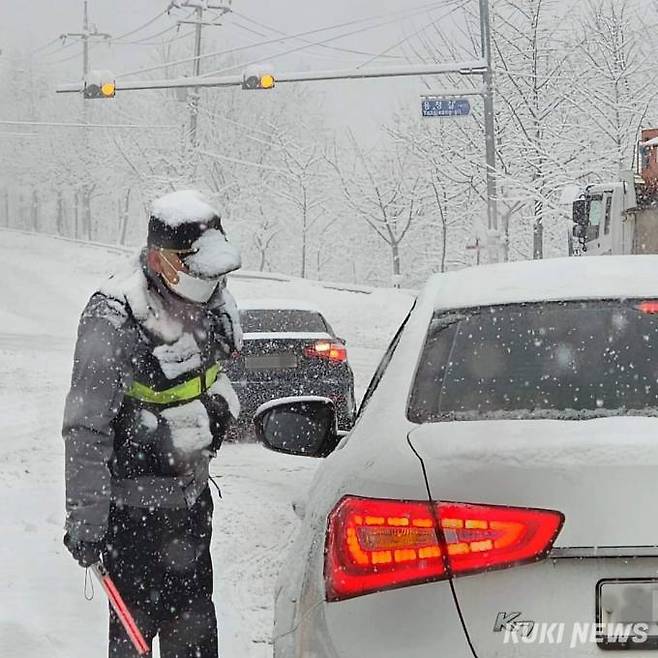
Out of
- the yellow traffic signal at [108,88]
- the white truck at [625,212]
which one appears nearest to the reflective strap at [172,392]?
the white truck at [625,212]

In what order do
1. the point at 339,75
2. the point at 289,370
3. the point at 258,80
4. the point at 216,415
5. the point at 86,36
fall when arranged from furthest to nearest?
the point at 86,36 < the point at 258,80 < the point at 339,75 < the point at 289,370 < the point at 216,415

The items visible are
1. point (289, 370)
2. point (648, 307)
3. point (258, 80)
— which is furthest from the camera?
point (258, 80)

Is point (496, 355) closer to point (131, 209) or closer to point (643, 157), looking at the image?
point (643, 157)

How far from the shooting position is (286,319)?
A: 11000 millimetres

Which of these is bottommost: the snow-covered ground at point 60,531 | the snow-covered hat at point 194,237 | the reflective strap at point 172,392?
the snow-covered ground at point 60,531

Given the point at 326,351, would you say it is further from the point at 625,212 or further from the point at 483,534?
the point at 483,534

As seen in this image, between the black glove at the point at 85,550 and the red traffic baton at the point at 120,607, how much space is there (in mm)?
138

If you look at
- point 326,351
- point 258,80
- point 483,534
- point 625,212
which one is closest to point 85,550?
point 483,534

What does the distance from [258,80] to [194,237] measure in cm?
1780

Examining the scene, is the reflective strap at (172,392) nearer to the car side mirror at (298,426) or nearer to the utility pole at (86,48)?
the car side mirror at (298,426)

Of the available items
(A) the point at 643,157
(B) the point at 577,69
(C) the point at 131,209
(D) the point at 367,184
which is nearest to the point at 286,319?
(A) the point at 643,157

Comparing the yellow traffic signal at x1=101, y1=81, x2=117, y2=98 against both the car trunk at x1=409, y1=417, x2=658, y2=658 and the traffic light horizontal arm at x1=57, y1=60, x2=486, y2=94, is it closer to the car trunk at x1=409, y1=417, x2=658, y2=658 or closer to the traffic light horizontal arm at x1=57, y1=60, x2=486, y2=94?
the traffic light horizontal arm at x1=57, y1=60, x2=486, y2=94

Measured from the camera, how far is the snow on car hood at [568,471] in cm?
202

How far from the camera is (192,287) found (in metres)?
3.63
